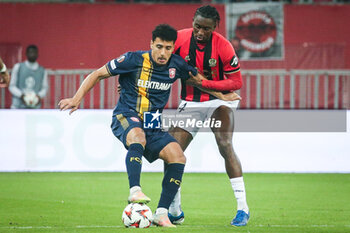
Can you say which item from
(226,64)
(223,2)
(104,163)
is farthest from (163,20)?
(226,64)

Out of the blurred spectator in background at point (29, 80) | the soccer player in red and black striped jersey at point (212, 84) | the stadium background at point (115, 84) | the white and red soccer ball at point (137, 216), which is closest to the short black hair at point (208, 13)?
the soccer player in red and black striped jersey at point (212, 84)

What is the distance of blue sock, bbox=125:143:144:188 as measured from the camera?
5.73 metres

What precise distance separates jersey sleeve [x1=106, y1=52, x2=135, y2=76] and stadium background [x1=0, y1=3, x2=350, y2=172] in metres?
5.40

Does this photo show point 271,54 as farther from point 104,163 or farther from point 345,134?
point 104,163

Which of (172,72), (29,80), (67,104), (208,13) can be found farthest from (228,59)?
(29,80)

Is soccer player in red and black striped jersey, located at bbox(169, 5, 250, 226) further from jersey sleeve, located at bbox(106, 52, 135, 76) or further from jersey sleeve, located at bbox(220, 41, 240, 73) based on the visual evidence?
jersey sleeve, located at bbox(106, 52, 135, 76)

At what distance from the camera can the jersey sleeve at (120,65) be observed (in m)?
6.14

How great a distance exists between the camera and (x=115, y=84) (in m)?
14.1

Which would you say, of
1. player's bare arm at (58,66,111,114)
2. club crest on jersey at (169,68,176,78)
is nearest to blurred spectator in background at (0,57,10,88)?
player's bare arm at (58,66,111,114)

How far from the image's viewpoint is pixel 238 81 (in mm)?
6727

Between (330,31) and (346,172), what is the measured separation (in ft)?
19.0

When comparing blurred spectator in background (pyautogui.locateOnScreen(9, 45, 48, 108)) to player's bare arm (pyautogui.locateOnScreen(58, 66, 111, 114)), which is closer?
player's bare arm (pyautogui.locateOnScreen(58, 66, 111, 114))

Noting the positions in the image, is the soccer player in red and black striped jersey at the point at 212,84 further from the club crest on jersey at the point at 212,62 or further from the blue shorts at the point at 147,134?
the blue shorts at the point at 147,134

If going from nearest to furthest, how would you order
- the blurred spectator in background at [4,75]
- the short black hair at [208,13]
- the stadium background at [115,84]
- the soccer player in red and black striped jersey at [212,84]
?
the short black hair at [208,13] → the soccer player in red and black striped jersey at [212,84] → the blurred spectator in background at [4,75] → the stadium background at [115,84]
